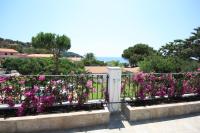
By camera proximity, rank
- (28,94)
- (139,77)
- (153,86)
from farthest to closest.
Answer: (153,86)
(139,77)
(28,94)

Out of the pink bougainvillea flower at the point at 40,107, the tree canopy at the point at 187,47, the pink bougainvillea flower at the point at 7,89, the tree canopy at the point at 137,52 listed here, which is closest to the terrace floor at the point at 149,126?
the pink bougainvillea flower at the point at 40,107

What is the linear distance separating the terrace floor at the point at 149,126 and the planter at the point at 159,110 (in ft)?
0.49

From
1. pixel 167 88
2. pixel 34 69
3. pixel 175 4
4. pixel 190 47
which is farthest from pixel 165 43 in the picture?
pixel 167 88

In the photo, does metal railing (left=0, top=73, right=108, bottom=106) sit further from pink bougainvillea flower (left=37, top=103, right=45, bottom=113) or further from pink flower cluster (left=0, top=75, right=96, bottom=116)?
pink bougainvillea flower (left=37, top=103, right=45, bottom=113)

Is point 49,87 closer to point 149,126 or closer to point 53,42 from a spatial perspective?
point 149,126

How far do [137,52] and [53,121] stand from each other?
54.2 meters

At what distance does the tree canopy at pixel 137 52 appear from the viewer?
55312mm

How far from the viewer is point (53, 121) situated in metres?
4.47

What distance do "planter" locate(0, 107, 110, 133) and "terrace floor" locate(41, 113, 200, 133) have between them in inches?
5.5

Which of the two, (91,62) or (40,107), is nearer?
(40,107)

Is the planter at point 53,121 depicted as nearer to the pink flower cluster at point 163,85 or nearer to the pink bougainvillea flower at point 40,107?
the pink bougainvillea flower at point 40,107

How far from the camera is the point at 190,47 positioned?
3772cm

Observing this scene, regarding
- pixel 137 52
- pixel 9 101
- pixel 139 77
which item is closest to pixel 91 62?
pixel 137 52

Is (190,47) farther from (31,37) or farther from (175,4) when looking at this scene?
(31,37)
